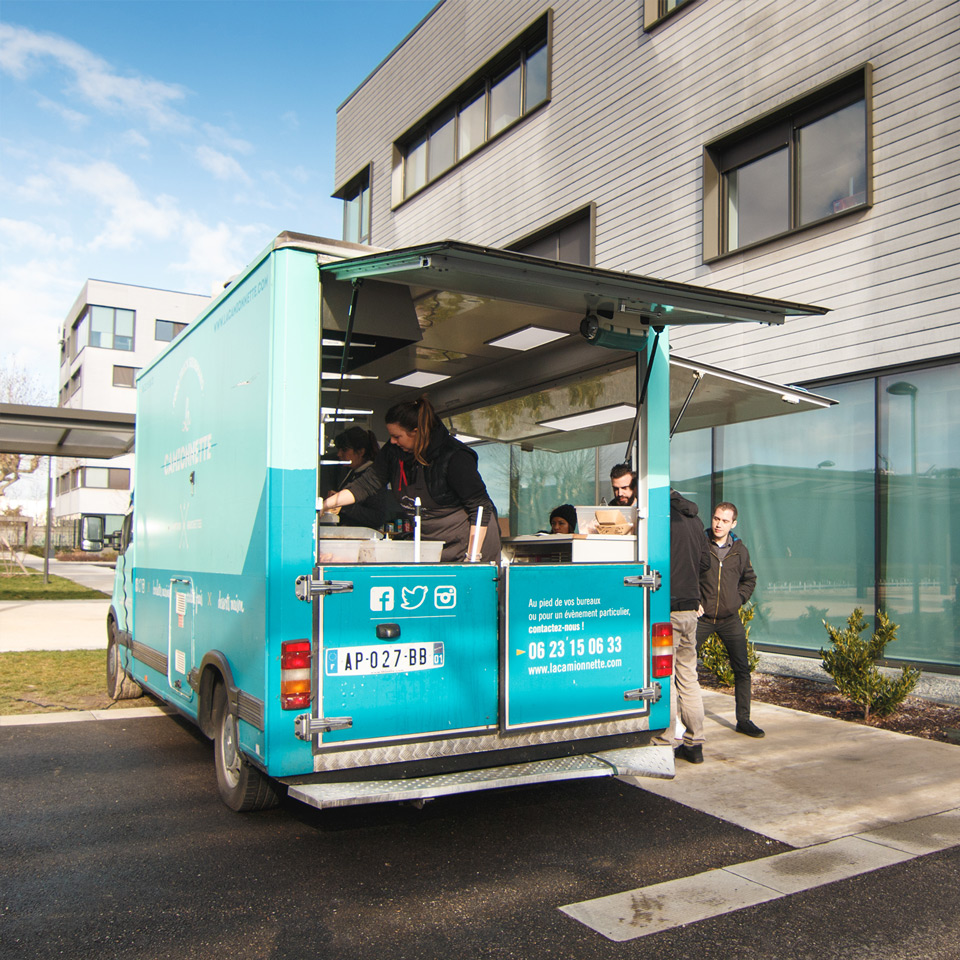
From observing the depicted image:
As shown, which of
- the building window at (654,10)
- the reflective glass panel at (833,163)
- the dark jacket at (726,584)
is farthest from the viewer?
the building window at (654,10)

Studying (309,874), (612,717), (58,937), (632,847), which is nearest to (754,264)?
(612,717)

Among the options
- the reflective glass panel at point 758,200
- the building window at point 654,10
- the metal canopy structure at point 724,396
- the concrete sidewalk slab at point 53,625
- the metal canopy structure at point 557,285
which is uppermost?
the building window at point 654,10

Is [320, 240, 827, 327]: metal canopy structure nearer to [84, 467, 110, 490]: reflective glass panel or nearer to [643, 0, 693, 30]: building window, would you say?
[643, 0, 693, 30]: building window

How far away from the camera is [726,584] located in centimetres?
666

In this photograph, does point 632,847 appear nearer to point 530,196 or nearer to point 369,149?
point 530,196

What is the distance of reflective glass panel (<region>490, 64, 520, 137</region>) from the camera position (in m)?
14.0

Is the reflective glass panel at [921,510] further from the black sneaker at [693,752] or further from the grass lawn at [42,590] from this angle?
Answer: the grass lawn at [42,590]

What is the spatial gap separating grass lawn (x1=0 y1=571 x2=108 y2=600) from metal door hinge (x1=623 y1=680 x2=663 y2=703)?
56.1 feet

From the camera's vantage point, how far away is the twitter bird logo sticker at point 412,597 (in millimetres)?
4254

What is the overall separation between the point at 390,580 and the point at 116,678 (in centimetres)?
495

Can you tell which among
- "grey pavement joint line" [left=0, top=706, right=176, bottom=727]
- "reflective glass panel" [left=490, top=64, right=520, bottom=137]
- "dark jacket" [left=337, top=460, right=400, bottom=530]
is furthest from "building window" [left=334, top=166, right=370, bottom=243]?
"dark jacket" [left=337, top=460, right=400, bottom=530]

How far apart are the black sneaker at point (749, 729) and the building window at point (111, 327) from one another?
48.2 meters

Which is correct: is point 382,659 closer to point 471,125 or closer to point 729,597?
point 729,597

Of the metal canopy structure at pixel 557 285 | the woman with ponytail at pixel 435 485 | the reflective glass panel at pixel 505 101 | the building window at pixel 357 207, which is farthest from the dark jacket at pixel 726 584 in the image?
the building window at pixel 357 207
